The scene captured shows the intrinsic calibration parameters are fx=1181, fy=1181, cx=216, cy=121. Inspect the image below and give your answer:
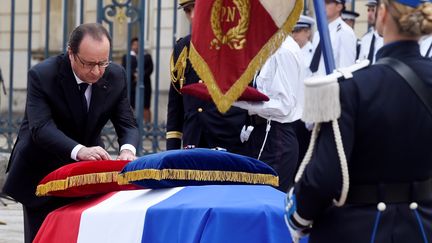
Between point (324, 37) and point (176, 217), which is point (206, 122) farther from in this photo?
point (324, 37)

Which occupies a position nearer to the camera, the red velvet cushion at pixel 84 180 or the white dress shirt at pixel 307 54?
the red velvet cushion at pixel 84 180

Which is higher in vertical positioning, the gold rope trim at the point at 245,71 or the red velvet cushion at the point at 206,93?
the gold rope trim at the point at 245,71

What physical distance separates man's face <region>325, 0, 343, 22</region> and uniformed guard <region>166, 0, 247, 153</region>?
280 cm

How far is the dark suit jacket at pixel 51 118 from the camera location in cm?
553

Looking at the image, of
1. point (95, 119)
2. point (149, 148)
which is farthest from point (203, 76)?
point (149, 148)

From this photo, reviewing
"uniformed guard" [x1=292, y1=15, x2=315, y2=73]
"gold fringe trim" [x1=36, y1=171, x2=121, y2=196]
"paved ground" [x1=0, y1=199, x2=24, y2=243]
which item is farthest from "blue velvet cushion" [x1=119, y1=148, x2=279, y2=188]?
"uniformed guard" [x1=292, y1=15, x2=315, y2=73]

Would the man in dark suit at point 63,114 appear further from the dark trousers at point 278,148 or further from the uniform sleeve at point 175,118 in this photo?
the uniform sleeve at point 175,118

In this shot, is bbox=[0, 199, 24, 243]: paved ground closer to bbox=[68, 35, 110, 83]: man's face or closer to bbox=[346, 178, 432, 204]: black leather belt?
bbox=[68, 35, 110, 83]: man's face

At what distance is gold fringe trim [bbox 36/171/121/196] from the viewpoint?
5.05 m

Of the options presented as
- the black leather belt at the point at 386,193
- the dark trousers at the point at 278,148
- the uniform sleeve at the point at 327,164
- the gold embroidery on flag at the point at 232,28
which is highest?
the gold embroidery on flag at the point at 232,28

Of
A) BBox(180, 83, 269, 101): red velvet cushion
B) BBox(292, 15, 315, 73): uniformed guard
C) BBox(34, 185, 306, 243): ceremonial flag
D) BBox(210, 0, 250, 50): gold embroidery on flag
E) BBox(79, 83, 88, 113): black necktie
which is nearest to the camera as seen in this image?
BBox(34, 185, 306, 243): ceremonial flag

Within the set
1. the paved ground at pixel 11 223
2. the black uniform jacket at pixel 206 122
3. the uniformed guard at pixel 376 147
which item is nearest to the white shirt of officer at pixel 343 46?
the black uniform jacket at pixel 206 122

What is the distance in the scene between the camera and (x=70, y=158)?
5562 mm

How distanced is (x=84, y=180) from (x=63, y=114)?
0.62 m
